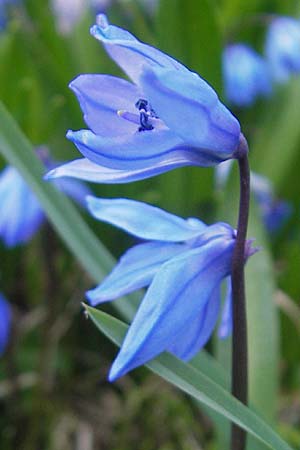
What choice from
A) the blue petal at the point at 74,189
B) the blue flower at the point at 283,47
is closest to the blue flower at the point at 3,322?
the blue petal at the point at 74,189

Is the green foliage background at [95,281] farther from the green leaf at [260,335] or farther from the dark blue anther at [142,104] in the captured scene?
the dark blue anther at [142,104]

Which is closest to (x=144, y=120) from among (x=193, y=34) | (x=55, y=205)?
(x=55, y=205)

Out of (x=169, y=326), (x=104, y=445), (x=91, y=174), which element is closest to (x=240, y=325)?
(x=169, y=326)

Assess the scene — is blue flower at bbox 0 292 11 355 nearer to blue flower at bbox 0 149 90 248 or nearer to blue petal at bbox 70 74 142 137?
blue flower at bbox 0 149 90 248

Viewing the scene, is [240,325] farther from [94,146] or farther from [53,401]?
[53,401]

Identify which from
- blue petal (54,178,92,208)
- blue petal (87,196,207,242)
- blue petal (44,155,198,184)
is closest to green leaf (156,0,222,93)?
blue petal (54,178,92,208)

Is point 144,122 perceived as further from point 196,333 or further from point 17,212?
point 17,212
